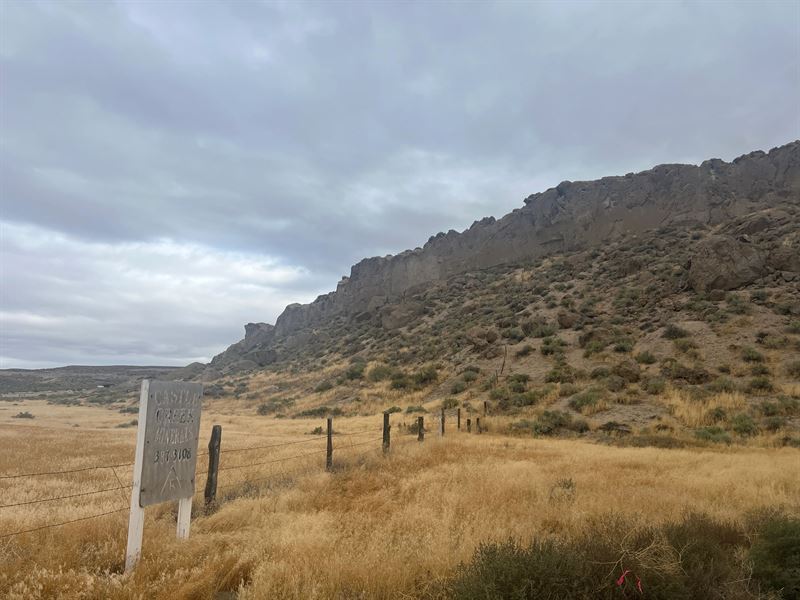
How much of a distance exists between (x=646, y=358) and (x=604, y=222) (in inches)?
1730

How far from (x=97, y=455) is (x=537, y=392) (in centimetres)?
2033

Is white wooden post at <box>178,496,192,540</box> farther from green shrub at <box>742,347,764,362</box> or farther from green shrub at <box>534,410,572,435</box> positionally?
green shrub at <box>742,347,764,362</box>

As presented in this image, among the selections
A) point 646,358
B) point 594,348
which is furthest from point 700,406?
point 594,348

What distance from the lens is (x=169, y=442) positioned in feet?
18.6

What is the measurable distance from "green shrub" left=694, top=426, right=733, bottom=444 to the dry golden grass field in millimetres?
2113

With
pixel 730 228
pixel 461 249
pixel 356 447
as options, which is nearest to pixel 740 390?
pixel 356 447

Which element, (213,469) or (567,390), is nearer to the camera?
(213,469)

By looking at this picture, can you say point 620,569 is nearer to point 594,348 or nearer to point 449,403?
point 449,403

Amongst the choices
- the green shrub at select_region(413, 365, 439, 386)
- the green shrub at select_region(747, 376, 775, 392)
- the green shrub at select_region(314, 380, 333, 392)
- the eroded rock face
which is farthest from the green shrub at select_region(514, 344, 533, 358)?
the green shrub at select_region(314, 380, 333, 392)

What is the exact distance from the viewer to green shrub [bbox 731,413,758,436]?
17453 millimetres

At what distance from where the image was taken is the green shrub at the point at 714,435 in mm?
16453

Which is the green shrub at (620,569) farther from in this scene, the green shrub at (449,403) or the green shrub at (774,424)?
the green shrub at (449,403)

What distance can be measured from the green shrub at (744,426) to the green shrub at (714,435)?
1.70 ft

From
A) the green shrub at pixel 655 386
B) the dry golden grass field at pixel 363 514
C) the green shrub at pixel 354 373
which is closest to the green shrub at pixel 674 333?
the green shrub at pixel 655 386
